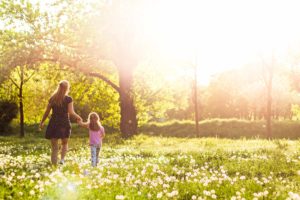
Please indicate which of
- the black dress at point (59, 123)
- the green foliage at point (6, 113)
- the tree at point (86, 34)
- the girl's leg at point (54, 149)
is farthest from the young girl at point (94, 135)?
the green foliage at point (6, 113)

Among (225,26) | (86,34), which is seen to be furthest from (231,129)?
(86,34)

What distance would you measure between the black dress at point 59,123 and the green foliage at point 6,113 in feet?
127

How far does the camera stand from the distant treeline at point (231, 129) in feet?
143

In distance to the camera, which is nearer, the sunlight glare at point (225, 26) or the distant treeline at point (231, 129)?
the sunlight glare at point (225, 26)

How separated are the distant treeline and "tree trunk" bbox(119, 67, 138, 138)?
17.6 meters

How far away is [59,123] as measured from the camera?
35.7 feet

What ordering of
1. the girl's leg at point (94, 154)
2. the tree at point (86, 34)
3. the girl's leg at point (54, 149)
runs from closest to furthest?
the girl's leg at point (54, 149) < the girl's leg at point (94, 154) < the tree at point (86, 34)

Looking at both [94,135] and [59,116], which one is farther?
[94,135]

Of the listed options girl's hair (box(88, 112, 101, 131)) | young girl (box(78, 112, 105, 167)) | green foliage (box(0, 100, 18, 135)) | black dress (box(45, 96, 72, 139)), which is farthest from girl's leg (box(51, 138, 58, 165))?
green foliage (box(0, 100, 18, 135))

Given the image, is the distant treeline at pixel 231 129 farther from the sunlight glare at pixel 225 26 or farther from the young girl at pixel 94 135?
the young girl at pixel 94 135

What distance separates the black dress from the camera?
424 inches

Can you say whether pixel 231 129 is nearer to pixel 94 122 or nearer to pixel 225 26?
pixel 225 26

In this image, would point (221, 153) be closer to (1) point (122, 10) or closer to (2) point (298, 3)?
(1) point (122, 10)

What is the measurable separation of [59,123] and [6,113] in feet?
128
